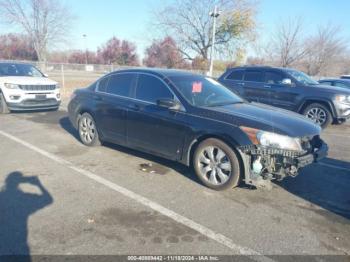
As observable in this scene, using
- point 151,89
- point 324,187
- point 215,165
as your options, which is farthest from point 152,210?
point 324,187

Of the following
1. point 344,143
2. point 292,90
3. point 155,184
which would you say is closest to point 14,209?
point 155,184

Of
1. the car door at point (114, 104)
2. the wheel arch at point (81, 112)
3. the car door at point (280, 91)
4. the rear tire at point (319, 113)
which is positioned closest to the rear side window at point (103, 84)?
the car door at point (114, 104)

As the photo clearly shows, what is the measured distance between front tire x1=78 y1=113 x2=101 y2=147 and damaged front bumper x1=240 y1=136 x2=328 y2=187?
3.35 metres

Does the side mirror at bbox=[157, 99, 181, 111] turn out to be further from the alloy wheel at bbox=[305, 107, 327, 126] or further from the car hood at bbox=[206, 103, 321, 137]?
the alloy wheel at bbox=[305, 107, 327, 126]

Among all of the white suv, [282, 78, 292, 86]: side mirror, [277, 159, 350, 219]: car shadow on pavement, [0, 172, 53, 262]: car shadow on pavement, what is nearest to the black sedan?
[277, 159, 350, 219]: car shadow on pavement

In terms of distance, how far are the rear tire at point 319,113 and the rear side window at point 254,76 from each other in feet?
5.67

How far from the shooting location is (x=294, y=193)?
445 centimetres

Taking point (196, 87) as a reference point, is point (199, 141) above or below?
below

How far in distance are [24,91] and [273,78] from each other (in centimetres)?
774

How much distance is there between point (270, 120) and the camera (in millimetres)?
4320

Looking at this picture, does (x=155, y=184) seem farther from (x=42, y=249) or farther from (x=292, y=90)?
(x=292, y=90)

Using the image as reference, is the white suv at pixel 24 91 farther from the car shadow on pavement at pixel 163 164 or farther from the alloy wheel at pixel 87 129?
the car shadow on pavement at pixel 163 164

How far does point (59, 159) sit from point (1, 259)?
2.95 m

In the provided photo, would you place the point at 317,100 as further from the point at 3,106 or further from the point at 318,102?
the point at 3,106
